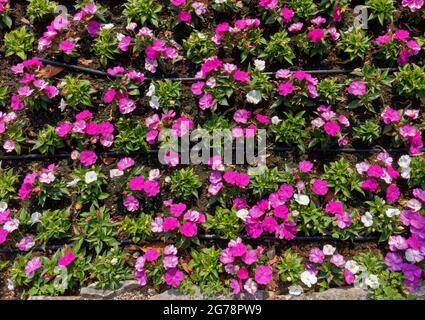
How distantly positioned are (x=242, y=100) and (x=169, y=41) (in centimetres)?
93

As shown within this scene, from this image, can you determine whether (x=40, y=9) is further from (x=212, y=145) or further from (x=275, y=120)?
(x=275, y=120)

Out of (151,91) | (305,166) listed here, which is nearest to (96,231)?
(151,91)

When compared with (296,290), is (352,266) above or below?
above

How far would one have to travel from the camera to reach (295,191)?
154 inches

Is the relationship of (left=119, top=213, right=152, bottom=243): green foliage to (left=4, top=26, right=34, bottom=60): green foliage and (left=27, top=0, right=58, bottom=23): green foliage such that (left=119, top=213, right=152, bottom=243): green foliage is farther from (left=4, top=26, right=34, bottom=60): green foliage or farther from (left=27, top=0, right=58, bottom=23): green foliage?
(left=27, top=0, right=58, bottom=23): green foliage

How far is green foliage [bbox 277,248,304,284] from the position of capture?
3.70 meters

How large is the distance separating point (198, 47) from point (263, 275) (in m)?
2.15

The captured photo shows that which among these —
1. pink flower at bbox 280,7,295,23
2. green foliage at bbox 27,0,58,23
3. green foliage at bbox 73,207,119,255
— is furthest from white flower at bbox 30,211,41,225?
pink flower at bbox 280,7,295,23

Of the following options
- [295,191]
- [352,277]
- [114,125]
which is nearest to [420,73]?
[295,191]

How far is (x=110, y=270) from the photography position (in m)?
3.75

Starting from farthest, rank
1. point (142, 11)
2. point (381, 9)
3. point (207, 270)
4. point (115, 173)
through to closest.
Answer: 1. point (142, 11)
2. point (381, 9)
3. point (115, 173)
4. point (207, 270)

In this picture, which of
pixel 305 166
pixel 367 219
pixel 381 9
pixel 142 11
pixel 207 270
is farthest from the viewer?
pixel 142 11

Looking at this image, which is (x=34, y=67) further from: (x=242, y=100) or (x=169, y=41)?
(x=242, y=100)

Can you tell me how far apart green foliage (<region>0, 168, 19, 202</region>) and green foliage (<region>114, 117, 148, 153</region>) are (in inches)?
37.9
